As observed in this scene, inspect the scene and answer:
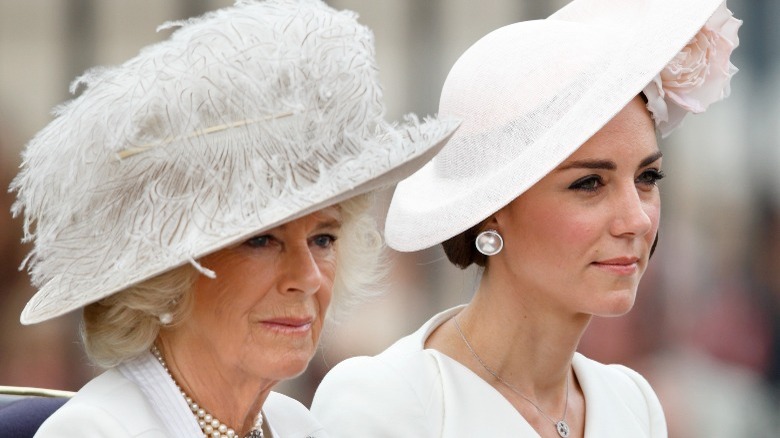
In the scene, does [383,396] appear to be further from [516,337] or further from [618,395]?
[618,395]

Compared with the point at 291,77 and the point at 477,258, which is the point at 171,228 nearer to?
the point at 291,77

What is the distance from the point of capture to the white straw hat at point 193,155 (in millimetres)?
1747

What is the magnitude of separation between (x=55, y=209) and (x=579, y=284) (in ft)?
3.06

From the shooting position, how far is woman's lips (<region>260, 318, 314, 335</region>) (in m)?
1.88

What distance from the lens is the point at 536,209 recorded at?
2.32 metres

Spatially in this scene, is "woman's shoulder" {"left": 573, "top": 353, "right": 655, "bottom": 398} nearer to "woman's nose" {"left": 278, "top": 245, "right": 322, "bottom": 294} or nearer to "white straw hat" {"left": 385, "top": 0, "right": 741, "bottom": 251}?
"white straw hat" {"left": 385, "top": 0, "right": 741, "bottom": 251}

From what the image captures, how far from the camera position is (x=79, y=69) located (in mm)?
3977

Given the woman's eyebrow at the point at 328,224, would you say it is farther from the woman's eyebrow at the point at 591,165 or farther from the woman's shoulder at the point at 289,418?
the woman's eyebrow at the point at 591,165

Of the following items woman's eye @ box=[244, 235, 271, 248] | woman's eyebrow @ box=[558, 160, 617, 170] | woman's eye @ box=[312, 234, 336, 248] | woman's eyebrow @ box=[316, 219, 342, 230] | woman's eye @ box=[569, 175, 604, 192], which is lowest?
woman's eye @ box=[312, 234, 336, 248]

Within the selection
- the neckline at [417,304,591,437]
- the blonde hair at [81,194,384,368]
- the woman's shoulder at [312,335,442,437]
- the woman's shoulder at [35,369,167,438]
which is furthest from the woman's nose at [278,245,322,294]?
the neckline at [417,304,591,437]

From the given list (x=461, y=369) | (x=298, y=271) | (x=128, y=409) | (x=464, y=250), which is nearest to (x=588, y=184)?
(x=464, y=250)

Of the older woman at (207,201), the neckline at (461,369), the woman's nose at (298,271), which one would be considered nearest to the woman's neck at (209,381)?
the older woman at (207,201)

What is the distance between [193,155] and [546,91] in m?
A: 0.78

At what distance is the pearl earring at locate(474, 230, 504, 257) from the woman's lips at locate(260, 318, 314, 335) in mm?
578
